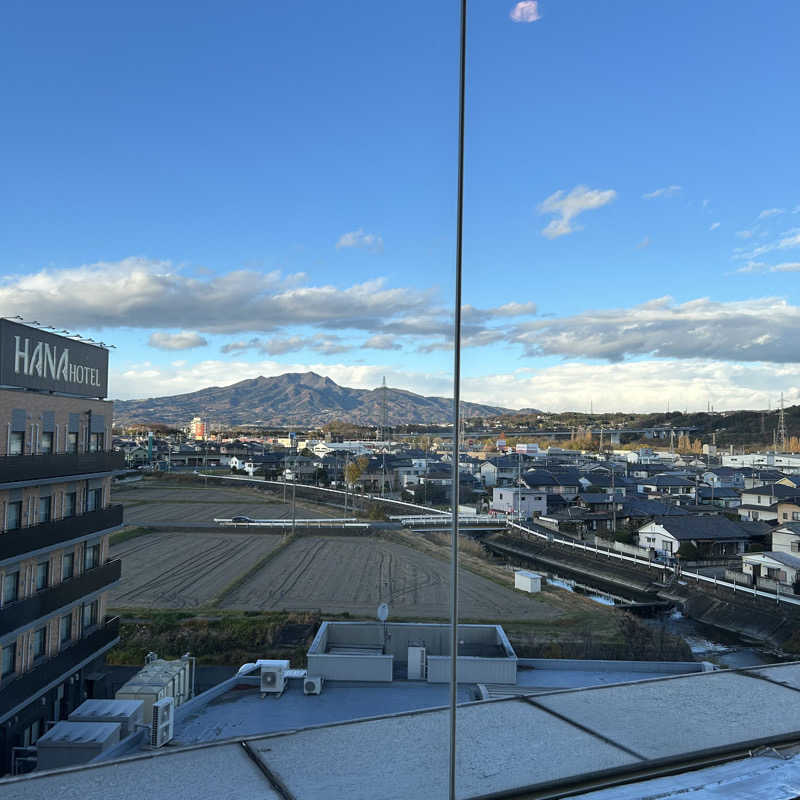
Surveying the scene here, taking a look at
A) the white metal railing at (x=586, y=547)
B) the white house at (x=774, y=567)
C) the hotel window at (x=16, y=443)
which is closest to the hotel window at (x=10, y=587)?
the hotel window at (x=16, y=443)

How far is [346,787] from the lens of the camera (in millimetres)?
1714

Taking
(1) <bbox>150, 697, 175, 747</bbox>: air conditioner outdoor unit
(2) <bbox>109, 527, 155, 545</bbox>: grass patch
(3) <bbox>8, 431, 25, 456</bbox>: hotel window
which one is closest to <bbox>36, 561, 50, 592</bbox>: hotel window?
(3) <bbox>8, 431, 25, 456</bbox>: hotel window

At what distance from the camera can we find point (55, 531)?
24.1 ft

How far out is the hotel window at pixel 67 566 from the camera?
25.5 feet

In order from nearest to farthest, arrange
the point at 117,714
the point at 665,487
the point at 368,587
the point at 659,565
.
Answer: the point at 117,714
the point at 368,587
the point at 659,565
the point at 665,487

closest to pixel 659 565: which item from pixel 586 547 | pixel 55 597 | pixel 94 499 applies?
pixel 586 547

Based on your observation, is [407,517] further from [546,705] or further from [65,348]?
[546,705]

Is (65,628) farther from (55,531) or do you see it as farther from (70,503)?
(70,503)

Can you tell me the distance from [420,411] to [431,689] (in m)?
156

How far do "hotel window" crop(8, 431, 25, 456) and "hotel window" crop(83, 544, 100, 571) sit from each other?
2.01 m

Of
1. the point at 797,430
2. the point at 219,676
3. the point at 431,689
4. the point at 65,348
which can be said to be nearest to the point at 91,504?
the point at 65,348

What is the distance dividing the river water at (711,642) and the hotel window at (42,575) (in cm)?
1024

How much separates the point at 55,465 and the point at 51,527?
2.33 ft

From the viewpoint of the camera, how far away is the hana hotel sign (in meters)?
6.71
